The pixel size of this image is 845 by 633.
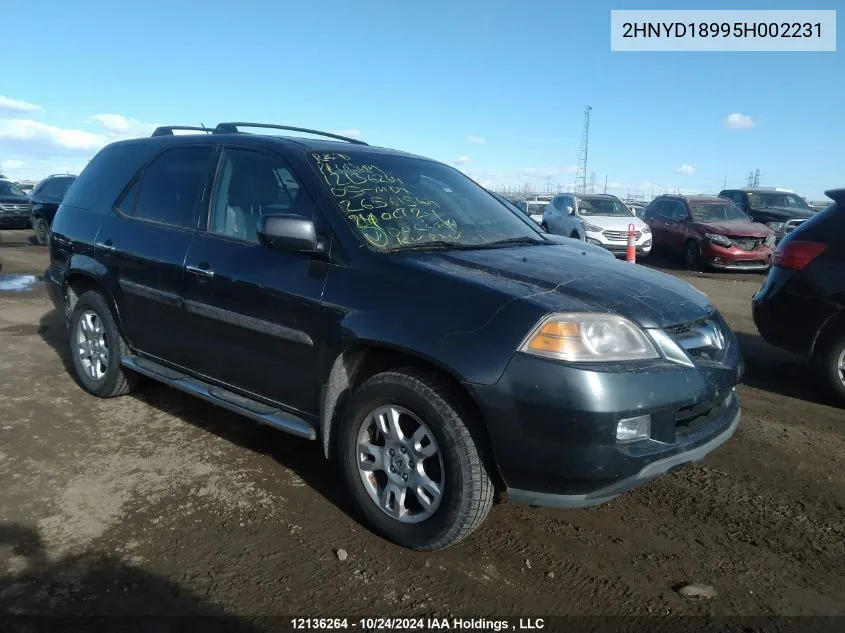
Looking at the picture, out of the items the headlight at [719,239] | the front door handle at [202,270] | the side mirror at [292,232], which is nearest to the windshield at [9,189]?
the front door handle at [202,270]

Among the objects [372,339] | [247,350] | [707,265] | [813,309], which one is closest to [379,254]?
[372,339]

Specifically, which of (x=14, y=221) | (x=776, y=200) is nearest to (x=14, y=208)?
(x=14, y=221)

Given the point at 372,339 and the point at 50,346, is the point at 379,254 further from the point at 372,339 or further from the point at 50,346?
the point at 50,346

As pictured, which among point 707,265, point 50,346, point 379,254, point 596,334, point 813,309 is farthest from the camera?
point 707,265

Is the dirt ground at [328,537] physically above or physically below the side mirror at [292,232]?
below

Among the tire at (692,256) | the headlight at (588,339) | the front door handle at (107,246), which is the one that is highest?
the front door handle at (107,246)

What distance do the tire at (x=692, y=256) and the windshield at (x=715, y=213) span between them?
26.0 inches

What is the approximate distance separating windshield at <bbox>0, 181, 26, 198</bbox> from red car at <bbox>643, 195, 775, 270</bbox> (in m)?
18.3

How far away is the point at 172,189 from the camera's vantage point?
4.14 m

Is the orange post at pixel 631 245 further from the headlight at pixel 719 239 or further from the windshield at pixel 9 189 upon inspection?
the windshield at pixel 9 189

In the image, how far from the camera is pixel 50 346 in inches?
246

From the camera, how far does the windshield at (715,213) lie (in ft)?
48.4

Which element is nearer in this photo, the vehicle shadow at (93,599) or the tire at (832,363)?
the vehicle shadow at (93,599)

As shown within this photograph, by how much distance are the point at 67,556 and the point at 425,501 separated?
1.56m
